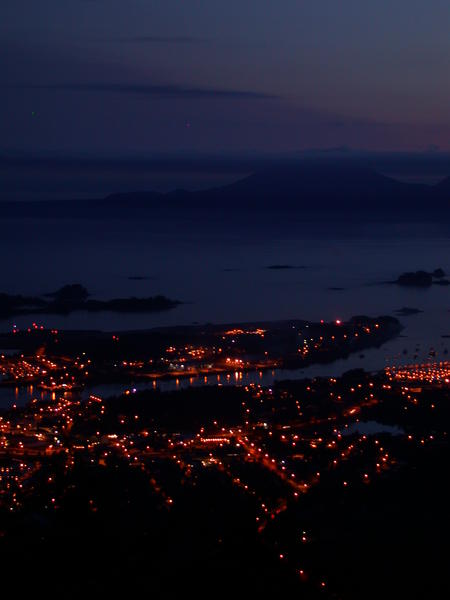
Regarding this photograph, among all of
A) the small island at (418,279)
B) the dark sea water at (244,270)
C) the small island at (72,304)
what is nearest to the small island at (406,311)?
the dark sea water at (244,270)

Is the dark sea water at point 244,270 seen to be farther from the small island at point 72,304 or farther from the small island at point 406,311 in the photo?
the small island at point 72,304

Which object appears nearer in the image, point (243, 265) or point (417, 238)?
point (243, 265)

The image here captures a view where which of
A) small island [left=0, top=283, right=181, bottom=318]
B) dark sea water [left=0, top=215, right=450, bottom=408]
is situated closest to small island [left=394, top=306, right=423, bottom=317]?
dark sea water [left=0, top=215, right=450, bottom=408]

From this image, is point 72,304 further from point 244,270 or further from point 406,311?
point 244,270

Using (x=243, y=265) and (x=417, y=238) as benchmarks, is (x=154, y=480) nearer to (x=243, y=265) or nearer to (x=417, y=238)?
(x=243, y=265)

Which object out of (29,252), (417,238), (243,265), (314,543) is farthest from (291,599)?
(417,238)

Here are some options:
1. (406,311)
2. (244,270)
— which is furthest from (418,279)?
(406,311)

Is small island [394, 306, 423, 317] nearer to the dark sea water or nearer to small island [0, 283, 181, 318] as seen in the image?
the dark sea water
